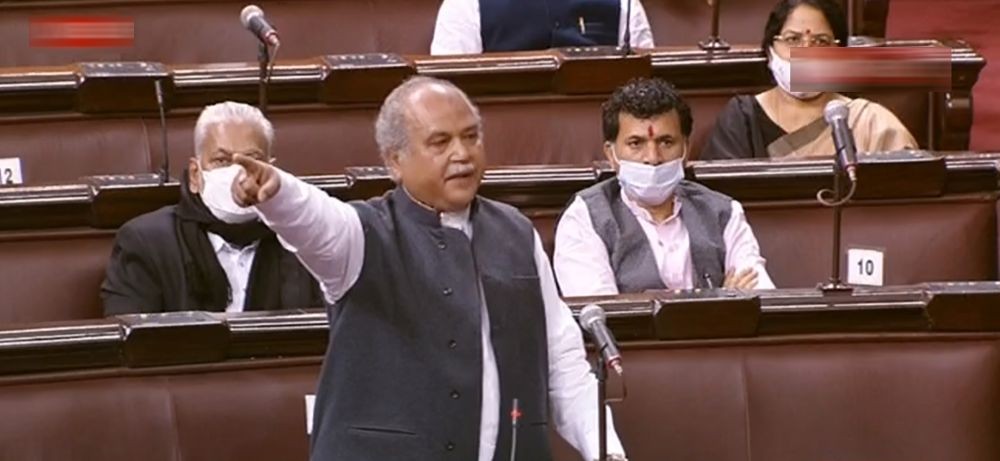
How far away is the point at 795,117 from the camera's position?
2.72 m

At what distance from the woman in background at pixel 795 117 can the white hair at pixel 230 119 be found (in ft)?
2.10

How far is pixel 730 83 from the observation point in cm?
281

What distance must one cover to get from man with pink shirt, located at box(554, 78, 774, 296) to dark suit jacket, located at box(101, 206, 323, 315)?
0.28 metres

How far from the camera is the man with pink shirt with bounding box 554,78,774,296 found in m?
2.35

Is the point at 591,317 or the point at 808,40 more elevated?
the point at 808,40

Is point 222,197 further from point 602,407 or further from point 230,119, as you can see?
point 602,407

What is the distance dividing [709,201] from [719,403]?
44cm

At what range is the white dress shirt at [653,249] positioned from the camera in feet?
7.58

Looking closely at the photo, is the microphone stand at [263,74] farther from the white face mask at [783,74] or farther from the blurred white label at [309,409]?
the white face mask at [783,74]

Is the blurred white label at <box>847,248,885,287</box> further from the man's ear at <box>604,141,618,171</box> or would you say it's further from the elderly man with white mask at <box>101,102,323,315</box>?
the elderly man with white mask at <box>101,102,323,315</box>

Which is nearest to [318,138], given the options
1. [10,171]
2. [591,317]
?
[10,171]

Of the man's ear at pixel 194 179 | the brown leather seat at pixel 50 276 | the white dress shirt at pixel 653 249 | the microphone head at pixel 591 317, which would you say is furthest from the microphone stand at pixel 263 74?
the microphone head at pixel 591 317

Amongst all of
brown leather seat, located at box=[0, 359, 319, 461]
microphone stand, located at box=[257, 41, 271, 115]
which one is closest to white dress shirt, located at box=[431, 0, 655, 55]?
microphone stand, located at box=[257, 41, 271, 115]

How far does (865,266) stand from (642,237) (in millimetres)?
255
